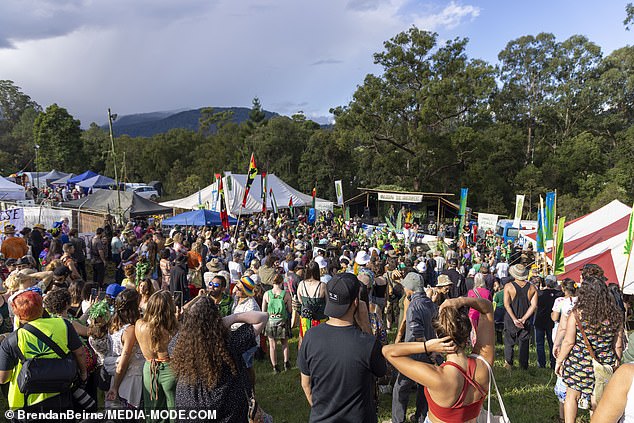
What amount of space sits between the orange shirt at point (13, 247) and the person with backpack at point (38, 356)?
236 inches

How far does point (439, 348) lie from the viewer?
2.09 m

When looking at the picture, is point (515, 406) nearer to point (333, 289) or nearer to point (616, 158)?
point (333, 289)

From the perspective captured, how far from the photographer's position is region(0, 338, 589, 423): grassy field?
167 inches

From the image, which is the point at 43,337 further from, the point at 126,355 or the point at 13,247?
the point at 13,247

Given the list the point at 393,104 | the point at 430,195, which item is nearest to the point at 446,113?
the point at 393,104

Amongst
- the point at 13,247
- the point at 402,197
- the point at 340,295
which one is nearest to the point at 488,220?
the point at 402,197

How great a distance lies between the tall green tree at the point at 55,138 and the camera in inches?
1527

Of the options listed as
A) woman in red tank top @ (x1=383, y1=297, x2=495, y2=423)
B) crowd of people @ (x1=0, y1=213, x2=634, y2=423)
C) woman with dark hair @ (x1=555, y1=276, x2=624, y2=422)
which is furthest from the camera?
woman with dark hair @ (x1=555, y1=276, x2=624, y2=422)

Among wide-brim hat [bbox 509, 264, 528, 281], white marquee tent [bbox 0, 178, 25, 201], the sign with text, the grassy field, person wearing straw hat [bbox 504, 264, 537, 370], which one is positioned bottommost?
the grassy field

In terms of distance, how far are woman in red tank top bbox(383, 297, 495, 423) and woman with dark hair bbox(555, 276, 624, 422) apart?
5.49 feet

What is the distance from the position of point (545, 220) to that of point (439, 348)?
8.57 metres

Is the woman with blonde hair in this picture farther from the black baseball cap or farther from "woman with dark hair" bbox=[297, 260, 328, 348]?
"woman with dark hair" bbox=[297, 260, 328, 348]

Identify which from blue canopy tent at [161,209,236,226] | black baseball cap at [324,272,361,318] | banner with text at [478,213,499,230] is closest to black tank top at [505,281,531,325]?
black baseball cap at [324,272,361,318]

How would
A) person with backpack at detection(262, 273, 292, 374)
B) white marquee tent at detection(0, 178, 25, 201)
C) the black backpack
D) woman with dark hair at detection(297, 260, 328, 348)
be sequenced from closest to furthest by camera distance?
the black backpack → woman with dark hair at detection(297, 260, 328, 348) → person with backpack at detection(262, 273, 292, 374) → white marquee tent at detection(0, 178, 25, 201)
